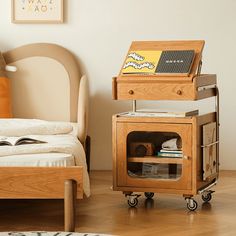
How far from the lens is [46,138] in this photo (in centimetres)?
413

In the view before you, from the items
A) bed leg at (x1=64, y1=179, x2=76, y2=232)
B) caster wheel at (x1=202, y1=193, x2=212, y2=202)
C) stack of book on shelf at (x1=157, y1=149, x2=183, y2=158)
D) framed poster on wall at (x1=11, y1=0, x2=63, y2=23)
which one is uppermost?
framed poster on wall at (x1=11, y1=0, x2=63, y2=23)

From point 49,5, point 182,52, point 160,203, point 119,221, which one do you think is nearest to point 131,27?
point 49,5

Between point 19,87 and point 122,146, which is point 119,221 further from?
point 19,87

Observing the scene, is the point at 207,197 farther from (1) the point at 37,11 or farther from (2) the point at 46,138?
(1) the point at 37,11

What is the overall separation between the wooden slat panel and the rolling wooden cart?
2.33 feet

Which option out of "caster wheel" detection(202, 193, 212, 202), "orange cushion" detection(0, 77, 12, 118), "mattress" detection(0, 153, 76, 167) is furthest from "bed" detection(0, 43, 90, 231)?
"caster wheel" detection(202, 193, 212, 202)

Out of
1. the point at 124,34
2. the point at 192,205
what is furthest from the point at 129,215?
the point at 124,34

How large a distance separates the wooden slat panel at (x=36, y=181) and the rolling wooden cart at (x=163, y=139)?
2.33 feet

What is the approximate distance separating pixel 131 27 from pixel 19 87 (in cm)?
98

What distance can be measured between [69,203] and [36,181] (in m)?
0.20

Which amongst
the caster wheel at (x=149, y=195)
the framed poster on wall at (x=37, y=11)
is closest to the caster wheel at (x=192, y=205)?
the caster wheel at (x=149, y=195)

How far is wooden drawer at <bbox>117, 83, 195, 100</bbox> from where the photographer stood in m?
3.99

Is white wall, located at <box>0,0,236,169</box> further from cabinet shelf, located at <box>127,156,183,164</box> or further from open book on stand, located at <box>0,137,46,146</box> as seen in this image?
open book on stand, located at <box>0,137,46,146</box>

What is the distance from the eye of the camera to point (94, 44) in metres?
5.48
